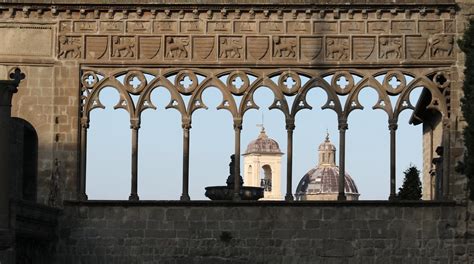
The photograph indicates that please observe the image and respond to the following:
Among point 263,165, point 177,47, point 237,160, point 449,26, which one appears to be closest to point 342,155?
point 237,160

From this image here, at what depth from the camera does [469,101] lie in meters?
34.6

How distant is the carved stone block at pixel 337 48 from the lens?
36844 mm

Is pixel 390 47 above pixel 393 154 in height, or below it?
above

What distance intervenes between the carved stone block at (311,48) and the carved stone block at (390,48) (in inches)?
50.9

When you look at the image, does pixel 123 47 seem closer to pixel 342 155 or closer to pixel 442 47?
pixel 342 155

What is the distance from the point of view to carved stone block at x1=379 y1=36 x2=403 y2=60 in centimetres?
3681

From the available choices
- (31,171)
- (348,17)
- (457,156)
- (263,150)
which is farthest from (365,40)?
(263,150)

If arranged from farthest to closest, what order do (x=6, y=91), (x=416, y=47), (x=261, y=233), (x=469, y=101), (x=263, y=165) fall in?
1. (x=263, y=165)
2. (x=416, y=47)
3. (x=261, y=233)
4. (x=469, y=101)
5. (x=6, y=91)

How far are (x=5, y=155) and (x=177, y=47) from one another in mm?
6799

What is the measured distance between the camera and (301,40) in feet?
121

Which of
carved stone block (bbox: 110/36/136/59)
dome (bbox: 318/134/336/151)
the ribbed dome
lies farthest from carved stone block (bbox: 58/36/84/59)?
dome (bbox: 318/134/336/151)

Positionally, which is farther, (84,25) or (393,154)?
(84,25)

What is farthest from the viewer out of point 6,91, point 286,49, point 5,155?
point 286,49

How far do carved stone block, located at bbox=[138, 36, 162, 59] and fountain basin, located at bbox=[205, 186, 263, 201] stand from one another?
3.09 m
